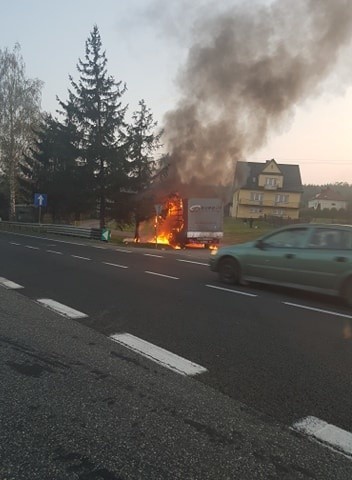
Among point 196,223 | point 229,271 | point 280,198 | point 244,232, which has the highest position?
point 280,198

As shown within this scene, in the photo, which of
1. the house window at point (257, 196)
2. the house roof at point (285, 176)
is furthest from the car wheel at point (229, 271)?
the house window at point (257, 196)

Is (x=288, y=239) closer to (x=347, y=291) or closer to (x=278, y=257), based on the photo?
(x=278, y=257)

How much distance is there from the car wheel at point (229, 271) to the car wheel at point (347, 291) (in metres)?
2.45

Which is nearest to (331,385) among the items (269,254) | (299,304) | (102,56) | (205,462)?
(205,462)

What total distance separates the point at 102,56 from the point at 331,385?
33582 mm

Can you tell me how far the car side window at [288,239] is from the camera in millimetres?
8406

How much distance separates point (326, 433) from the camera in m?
2.95

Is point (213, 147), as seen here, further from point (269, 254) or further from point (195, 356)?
point (195, 356)

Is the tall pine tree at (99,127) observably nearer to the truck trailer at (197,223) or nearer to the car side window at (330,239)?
the truck trailer at (197,223)

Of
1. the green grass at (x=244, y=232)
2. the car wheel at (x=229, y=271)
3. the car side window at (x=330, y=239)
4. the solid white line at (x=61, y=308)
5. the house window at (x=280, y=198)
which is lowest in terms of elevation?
the green grass at (x=244, y=232)

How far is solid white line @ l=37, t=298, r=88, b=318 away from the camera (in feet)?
19.9

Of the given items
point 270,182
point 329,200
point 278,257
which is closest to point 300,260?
point 278,257

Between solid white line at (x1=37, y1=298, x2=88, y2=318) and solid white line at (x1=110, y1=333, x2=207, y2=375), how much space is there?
117 cm

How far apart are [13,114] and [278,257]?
34631 millimetres
